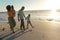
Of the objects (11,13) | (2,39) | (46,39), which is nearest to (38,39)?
(46,39)

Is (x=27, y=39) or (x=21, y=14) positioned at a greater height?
(x=21, y=14)

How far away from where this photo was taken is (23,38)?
9.58 metres

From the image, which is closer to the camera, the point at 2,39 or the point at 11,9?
the point at 2,39

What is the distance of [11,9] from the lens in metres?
10.9

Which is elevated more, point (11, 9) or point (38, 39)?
point (11, 9)

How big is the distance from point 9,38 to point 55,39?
2234mm

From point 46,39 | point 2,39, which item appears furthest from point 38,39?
point 2,39

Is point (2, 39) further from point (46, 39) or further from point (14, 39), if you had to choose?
point (46, 39)

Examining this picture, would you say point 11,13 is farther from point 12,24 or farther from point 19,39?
point 19,39

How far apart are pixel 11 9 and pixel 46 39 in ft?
9.47

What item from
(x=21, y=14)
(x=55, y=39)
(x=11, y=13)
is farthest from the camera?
(x=21, y=14)

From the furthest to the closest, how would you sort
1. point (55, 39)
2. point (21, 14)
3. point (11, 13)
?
1. point (21, 14)
2. point (11, 13)
3. point (55, 39)

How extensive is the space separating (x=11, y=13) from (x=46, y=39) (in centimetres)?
271

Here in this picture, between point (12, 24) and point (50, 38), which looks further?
point (12, 24)
